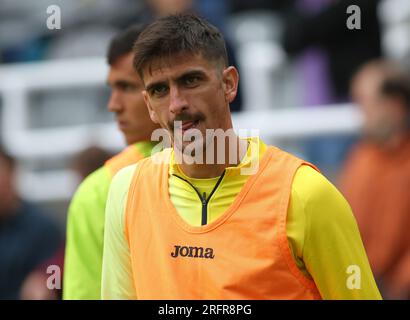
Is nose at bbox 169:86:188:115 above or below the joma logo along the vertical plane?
above

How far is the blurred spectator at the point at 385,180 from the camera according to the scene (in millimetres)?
6344

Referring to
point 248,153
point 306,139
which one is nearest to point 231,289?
point 248,153

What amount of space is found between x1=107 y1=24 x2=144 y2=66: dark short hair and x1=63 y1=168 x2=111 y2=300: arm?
56cm

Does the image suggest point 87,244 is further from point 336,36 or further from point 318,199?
point 336,36

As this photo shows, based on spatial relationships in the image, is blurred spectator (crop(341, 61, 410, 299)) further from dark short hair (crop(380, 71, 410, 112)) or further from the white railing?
the white railing

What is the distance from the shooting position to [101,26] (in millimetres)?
8859

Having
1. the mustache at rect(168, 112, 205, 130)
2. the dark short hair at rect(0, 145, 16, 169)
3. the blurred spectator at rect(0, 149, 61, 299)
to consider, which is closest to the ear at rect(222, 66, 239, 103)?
the mustache at rect(168, 112, 205, 130)

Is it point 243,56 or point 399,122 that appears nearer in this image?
point 399,122

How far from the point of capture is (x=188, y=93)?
3420 mm

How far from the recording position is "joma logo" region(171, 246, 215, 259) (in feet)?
11.1

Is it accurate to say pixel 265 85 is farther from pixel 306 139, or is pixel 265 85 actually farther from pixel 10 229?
pixel 10 229

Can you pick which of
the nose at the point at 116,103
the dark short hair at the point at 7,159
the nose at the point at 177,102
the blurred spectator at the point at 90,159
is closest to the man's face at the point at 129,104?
the nose at the point at 116,103
